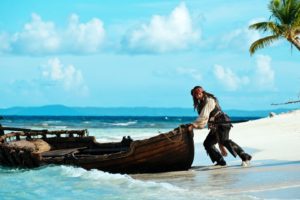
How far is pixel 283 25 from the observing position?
26.4 meters

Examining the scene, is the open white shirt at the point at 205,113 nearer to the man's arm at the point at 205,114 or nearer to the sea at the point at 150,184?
the man's arm at the point at 205,114

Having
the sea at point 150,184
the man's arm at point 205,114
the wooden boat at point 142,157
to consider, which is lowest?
the sea at point 150,184

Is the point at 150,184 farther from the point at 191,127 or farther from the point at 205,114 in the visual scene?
the point at 205,114

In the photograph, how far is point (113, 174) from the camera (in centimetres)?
1289

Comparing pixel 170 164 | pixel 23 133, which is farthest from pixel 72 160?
pixel 23 133

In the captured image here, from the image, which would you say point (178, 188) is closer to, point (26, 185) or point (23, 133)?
point (26, 185)

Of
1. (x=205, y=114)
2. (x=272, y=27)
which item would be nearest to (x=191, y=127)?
(x=205, y=114)

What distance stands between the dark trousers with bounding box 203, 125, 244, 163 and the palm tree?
516 inches

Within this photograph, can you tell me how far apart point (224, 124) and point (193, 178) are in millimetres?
1568

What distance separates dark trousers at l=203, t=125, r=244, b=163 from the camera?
12688 mm

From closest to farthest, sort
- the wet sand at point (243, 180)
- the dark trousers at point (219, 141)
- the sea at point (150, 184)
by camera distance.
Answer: the wet sand at point (243, 180) → the sea at point (150, 184) → the dark trousers at point (219, 141)

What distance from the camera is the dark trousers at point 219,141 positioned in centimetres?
1269

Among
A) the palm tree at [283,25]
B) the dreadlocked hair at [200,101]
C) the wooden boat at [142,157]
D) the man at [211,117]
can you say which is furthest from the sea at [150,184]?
the palm tree at [283,25]

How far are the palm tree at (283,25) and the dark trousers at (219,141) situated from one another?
13.1 m
